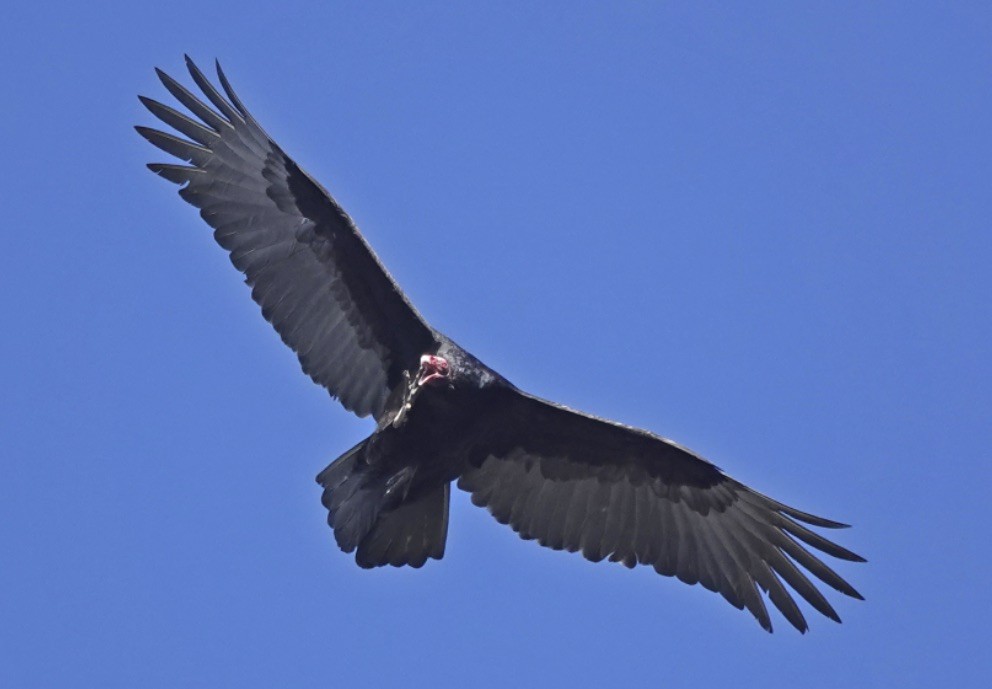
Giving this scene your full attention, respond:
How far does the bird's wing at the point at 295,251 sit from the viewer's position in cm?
1318

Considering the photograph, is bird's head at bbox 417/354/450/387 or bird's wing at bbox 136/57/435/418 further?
bird's wing at bbox 136/57/435/418

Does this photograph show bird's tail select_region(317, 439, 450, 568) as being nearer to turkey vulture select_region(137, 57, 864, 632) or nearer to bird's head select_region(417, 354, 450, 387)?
turkey vulture select_region(137, 57, 864, 632)

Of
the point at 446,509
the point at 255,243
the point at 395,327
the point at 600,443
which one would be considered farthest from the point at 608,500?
the point at 255,243

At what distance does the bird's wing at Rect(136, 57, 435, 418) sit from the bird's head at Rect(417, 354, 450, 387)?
42 centimetres

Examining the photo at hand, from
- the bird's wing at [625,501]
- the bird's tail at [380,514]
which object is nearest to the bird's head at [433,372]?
the bird's tail at [380,514]

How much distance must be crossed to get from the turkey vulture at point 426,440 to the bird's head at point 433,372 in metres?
0.01

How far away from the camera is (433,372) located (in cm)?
1262

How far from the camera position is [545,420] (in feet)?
44.3

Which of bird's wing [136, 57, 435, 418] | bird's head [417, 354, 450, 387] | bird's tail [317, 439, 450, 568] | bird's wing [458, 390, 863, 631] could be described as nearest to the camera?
bird's head [417, 354, 450, 387]

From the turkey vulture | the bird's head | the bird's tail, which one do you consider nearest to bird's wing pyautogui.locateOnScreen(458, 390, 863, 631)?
the turkey vulture

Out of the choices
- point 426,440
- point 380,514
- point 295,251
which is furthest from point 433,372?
point 295,251

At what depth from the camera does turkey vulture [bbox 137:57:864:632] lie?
42.1 feet

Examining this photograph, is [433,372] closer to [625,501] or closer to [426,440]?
[426,440]

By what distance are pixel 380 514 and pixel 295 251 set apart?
7.12ft
